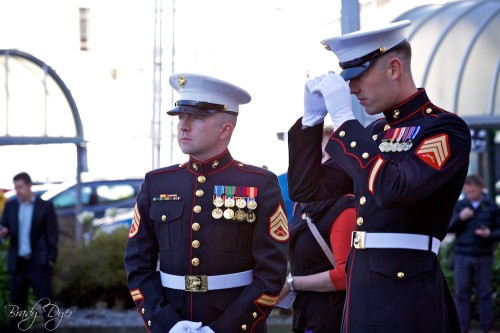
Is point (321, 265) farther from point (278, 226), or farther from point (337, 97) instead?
point (337, 97)

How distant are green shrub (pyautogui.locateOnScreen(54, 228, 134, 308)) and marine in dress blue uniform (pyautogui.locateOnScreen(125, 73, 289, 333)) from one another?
24.4ft

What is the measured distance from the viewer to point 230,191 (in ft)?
14.1

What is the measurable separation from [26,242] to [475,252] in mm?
4309

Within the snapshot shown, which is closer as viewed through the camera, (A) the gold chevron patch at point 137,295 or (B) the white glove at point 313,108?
(B) the white glove at point 313,108

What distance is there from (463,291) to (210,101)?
6.09 m

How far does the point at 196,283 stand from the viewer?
4.16 metres

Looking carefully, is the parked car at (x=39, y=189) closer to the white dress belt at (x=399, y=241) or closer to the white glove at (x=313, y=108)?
the white glove at (x=313, y=108)

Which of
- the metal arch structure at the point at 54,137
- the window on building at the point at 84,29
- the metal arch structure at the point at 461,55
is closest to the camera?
the metal arch structure at the point at 54,137

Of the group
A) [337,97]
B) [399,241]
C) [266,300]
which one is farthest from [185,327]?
[337,97]

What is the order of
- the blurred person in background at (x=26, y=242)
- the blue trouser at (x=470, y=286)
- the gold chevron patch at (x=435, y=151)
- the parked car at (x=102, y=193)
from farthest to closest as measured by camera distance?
the parked car at (x=102, y=193)
the blurred person in background at (x=26, y=242)
the blue trouser at (x=470, y=286)
the gold chevron patch at (x=435, y=151)

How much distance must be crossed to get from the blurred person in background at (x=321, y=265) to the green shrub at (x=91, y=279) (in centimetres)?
716

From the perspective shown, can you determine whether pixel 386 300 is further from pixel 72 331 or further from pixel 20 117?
pixel 20 117

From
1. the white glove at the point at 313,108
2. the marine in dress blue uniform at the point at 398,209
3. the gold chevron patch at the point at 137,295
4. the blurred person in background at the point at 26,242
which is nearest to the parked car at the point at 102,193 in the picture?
the blurred person in background at the point at 26,242

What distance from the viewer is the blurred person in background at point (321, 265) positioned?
4.52 m
